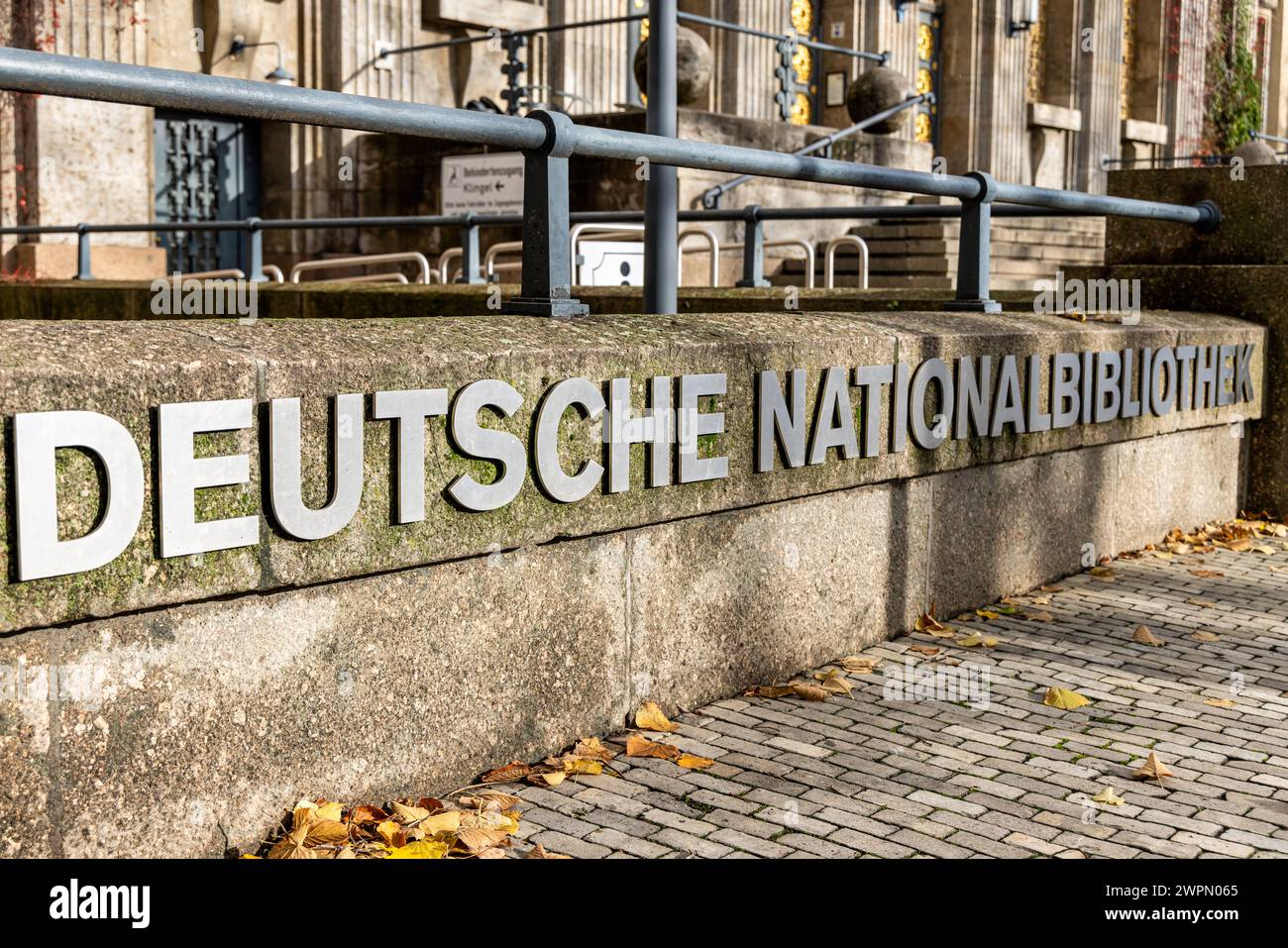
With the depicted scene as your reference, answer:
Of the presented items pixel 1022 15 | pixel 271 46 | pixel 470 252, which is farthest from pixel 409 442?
pixel 1022 15

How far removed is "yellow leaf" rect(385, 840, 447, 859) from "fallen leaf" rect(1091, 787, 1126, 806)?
154cm

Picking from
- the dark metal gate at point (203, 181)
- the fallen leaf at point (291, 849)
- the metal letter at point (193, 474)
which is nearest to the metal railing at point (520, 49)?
the dark metal gate at point (203, 181)

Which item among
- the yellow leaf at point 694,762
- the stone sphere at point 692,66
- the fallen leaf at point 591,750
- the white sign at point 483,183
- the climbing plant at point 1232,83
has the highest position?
the climbing plant at point 1232,83

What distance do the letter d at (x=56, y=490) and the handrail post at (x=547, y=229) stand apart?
162 centimetres

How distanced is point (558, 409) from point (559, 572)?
0.41m

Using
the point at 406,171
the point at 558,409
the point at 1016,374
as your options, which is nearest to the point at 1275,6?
the point at 406,171

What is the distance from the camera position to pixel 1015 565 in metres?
6.00

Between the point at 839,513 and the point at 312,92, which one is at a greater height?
the point at 312,92

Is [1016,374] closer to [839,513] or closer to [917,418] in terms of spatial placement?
[917,418]

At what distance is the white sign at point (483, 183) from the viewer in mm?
15383

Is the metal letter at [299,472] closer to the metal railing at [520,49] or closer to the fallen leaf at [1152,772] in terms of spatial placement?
the fallen leaf at [1152,772]

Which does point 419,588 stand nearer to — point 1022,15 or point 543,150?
point 543,150

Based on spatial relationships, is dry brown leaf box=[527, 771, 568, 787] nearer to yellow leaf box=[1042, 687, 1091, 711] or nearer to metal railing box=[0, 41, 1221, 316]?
metal railing box=[0, 41, 1221, 316]
